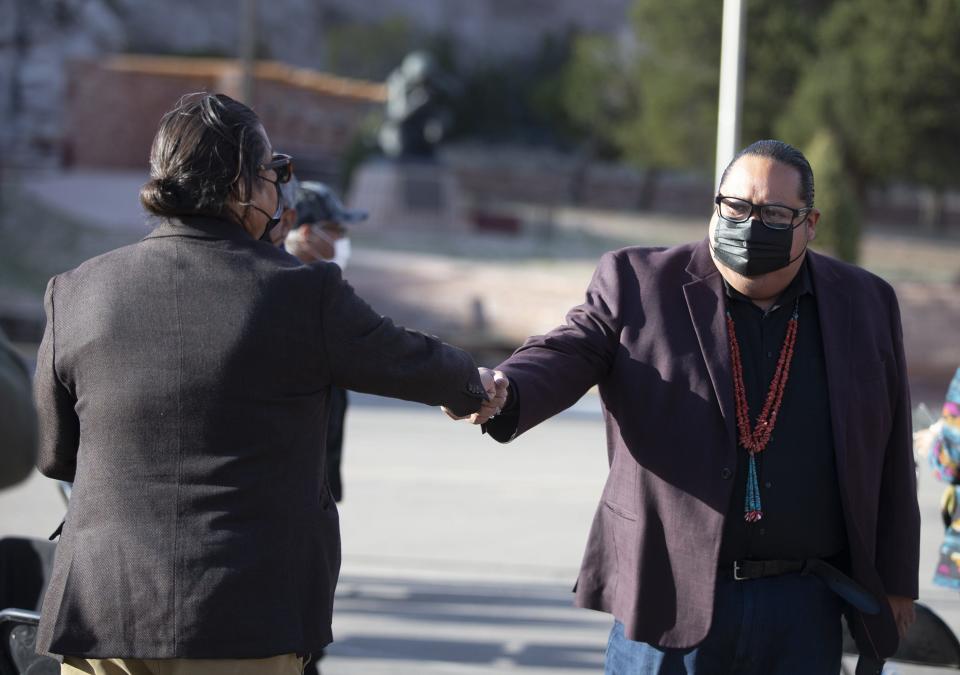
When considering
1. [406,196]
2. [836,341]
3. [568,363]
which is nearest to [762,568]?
[836,341]

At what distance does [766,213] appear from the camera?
3221 mm

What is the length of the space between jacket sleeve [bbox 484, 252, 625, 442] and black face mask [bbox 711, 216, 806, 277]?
0.28 m

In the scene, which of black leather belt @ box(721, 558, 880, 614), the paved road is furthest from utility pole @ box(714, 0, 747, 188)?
black leather belt @ box(721, 558, 880, 614)

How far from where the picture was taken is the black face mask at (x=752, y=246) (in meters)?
3.20

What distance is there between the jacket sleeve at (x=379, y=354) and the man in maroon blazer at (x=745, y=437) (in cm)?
37

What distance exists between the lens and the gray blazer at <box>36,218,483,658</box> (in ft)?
8.44

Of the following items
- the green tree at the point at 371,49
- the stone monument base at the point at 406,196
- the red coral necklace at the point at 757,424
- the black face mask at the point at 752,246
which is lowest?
the stone monument base at the point at 406,196

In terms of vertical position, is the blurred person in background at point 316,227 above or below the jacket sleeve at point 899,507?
above

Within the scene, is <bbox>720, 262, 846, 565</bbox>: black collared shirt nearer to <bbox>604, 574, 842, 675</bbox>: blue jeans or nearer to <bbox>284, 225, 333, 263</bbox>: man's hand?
<bbox>604, 574, 842, 675</bbox>: blue jeans

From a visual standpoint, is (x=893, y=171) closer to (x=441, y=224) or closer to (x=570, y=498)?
(x=441, y=224)

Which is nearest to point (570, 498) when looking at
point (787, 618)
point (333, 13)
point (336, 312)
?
point (787, 618)

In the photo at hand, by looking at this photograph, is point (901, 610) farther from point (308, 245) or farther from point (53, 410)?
point (308, 245)

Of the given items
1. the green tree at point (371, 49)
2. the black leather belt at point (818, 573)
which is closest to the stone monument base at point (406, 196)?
the black leather belt at point (818, 573)

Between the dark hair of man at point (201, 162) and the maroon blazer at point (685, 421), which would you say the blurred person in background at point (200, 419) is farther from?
the maroon blazer at point (685, 421)
